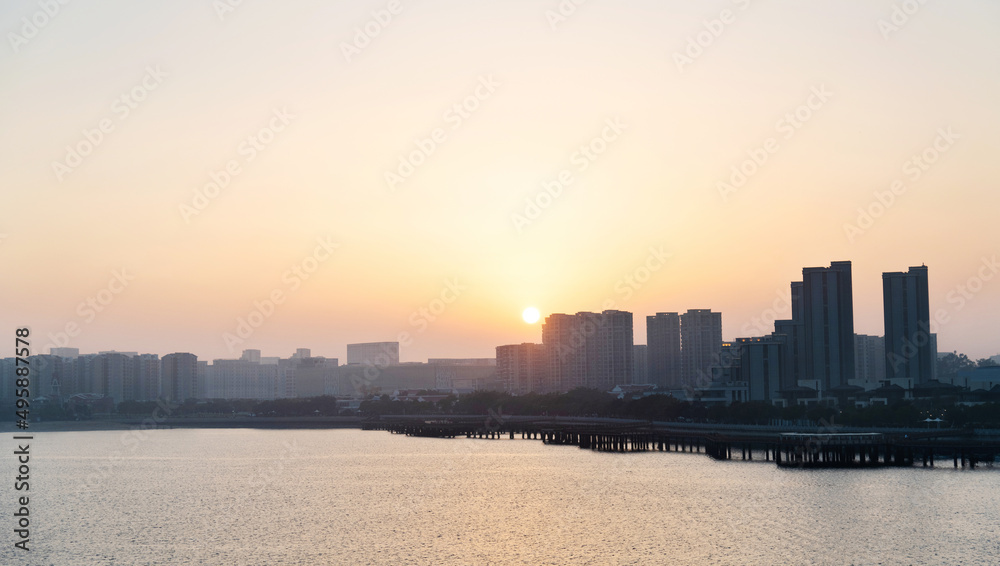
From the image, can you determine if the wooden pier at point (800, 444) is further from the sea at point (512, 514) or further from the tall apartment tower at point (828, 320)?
the tall apartment tower at point (828, 320)

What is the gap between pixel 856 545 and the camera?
5294 centimetres

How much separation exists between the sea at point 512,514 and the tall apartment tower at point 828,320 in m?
67.4

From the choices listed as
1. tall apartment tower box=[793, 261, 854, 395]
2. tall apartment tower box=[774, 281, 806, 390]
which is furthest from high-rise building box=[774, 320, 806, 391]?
tall apartment tower box=[793, 261, 854, 395]

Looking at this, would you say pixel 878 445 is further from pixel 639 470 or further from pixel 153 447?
pixel 153 447

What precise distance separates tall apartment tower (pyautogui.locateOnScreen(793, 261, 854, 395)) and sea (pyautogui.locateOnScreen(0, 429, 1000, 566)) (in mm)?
67388

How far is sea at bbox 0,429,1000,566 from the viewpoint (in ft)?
172

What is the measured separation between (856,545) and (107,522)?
47.8 meters

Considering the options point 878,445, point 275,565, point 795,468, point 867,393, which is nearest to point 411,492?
point 275,565

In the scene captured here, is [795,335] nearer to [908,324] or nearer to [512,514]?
[908,324]

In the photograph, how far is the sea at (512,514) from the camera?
52469 mm

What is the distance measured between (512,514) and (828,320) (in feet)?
385

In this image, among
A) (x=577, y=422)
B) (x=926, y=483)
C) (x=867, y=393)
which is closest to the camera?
(x=926, y=483)

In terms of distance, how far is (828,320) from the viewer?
169000 millimetres

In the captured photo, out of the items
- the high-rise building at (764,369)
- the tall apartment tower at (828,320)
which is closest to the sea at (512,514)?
the high-rise building at (764,369)
